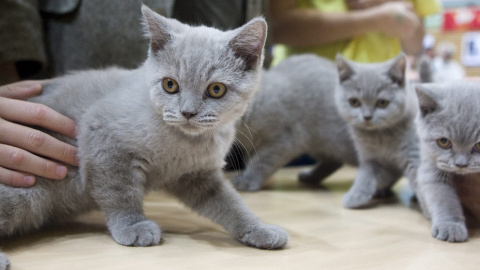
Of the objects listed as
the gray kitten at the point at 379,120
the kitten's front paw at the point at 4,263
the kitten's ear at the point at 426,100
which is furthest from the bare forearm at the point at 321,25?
the kitten's front paw at the point at 4,263

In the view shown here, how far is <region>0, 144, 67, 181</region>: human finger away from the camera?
113 cm

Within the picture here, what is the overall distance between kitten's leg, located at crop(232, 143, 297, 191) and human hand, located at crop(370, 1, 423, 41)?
76 cm

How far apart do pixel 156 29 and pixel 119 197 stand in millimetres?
429

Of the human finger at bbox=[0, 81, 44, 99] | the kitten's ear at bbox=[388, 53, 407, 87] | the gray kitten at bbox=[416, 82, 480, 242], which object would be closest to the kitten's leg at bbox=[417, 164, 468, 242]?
the gray kitten at bbox=[416, 82, 480, 242]

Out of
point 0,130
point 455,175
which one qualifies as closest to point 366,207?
point 455,175

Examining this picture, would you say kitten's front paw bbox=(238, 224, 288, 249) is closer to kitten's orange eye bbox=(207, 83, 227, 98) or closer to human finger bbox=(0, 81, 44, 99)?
kitten's orange eye bbox=(207, 83, 227, 98)

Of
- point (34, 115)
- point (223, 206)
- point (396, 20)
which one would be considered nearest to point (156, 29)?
point (34, 115)

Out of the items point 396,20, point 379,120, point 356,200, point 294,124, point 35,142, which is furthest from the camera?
point 396,20

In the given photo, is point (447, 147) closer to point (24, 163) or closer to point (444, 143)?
point (444, 143)

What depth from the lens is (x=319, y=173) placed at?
2.14 meters

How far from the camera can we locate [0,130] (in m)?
1.17

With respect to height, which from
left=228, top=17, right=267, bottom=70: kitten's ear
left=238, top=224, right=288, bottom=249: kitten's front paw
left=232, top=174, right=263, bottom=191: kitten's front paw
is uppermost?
left=228, top=17, right=267, bottom=70: kitten's ear

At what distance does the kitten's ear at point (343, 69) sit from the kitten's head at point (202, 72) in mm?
754

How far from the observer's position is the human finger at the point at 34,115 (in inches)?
47.0
